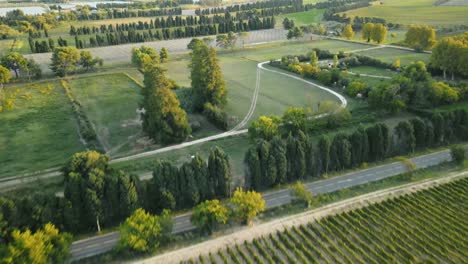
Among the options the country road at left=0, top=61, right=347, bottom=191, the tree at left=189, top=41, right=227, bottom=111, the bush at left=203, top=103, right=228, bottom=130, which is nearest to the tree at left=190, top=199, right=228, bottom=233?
the country road at left=0, top=61, right=347, bottom=191

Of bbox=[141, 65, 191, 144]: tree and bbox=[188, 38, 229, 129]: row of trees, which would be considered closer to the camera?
bbox=[141, 65, 191, 144]: tree

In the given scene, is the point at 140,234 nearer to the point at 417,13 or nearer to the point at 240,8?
the point at 417,13

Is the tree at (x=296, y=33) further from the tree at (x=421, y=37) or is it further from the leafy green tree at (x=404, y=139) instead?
the leafy green tree at (x=404, y=139)

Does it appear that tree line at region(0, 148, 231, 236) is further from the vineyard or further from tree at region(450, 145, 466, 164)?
tree at region(450, 145, 466, 164)

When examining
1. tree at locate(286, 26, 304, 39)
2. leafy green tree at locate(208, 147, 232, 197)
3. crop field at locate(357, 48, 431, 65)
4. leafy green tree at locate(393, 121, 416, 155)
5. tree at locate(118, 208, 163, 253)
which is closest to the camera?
tree at locate(118, 208, 163, 253)

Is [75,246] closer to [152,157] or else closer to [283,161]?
[152,157]

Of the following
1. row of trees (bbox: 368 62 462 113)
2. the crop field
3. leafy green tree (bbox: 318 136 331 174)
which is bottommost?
leafy green tree (bbox: 318 136 331 174)

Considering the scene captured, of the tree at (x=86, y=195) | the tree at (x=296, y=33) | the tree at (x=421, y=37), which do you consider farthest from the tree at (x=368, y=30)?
the tree at (x=86, y=195)

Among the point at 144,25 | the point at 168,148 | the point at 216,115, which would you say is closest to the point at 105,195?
the point at 168,148
